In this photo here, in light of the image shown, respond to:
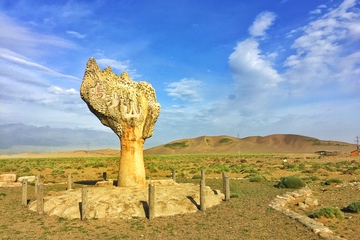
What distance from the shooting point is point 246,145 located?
514 ft

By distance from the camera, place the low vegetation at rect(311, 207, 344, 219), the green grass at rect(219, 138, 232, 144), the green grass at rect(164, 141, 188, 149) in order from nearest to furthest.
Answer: the low vegetation at rect(311, 207, 344, 219) < the green grass at rect(164, 141, 188, 149) < the green grass at rect(219, 138, 232, 144)

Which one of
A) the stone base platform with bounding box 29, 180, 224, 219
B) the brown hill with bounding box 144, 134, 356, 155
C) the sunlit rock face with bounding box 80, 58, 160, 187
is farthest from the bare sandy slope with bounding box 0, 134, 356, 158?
the stone base platform with bounding box 29, 180, 224, 219

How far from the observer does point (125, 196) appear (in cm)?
1532

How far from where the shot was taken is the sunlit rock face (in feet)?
59.3

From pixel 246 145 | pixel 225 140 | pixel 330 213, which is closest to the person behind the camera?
pixel 330 213

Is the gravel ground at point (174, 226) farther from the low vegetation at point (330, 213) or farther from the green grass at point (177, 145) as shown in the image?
the green grass at point (177, 145)

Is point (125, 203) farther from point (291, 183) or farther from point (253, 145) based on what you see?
point (253, 145)

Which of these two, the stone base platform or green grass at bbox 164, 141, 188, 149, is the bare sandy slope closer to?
green grass at bbox 164, 141, 188, 149

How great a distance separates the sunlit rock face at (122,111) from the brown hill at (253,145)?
129m

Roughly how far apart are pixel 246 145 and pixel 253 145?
369 centimetres

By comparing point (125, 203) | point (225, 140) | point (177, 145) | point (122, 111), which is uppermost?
point (225, 140)

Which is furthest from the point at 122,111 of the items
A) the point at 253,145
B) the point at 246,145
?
the point at 253,145

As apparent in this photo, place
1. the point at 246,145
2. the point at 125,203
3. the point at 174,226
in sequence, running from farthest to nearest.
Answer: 1. the point at 246,145
2. the point at 125,203
3. the point at 174,226

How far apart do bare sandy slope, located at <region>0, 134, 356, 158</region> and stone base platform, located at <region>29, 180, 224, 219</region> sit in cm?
13198
